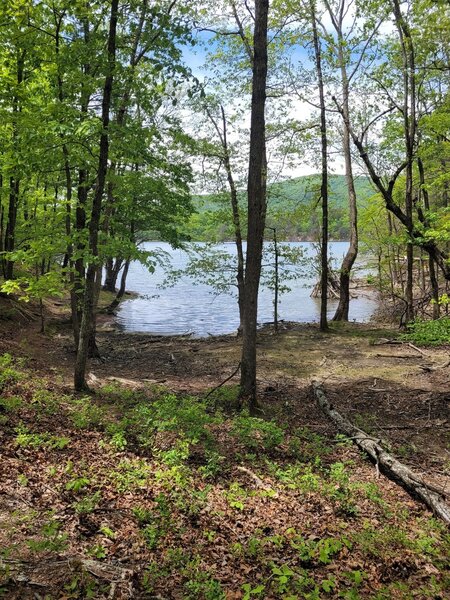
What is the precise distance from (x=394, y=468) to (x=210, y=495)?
8.77 ft

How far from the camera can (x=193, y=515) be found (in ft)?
14.8

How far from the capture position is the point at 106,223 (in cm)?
1202

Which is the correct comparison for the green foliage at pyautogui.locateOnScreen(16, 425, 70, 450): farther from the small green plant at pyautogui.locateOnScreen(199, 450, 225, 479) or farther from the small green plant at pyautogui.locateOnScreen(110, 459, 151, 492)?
the small green plant at pyautogui.locateOnScreen(199, 450, 225, 479)

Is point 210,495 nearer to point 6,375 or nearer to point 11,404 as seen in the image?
point 11,404

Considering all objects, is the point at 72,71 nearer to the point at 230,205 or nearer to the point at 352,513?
the point at 352,513

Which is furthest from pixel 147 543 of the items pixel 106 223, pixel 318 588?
pixel 106 223

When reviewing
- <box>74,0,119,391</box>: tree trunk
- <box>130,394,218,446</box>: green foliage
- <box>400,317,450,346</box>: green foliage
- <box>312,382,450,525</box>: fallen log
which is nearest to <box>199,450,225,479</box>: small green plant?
<box>130,394,218,446</box>: green foliage

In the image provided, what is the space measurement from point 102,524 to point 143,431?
7.56 ft

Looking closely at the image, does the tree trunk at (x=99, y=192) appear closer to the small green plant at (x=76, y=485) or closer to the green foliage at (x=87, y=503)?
the small green plant at (x=76, y=485)

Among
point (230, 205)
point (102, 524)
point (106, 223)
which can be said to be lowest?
point (102, 524)

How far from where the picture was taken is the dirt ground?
759 cm

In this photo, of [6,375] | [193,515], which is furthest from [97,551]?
[6,375]

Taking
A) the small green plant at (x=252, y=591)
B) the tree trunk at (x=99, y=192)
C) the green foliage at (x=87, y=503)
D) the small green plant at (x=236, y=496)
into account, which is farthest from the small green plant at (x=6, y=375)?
the small green plant at (x=252, y=591)

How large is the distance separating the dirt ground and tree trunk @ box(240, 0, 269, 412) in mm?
990
